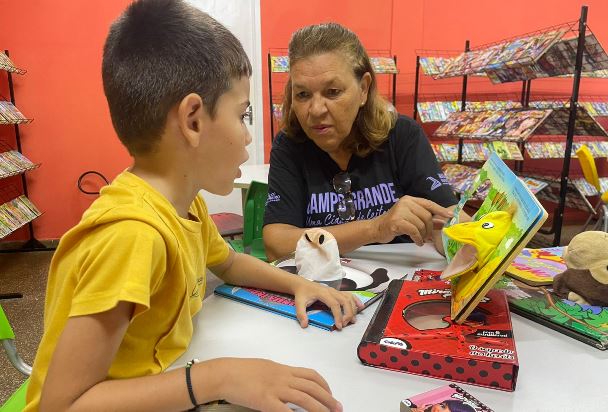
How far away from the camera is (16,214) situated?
3.18m

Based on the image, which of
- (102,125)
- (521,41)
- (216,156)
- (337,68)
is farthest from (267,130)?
(216,156)

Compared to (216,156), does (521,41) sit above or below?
above

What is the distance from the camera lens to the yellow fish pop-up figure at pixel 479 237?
67 centimetres

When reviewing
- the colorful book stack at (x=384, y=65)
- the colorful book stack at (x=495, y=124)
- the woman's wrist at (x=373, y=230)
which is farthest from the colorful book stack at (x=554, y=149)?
the woman's wrist at (x=373, y=230)

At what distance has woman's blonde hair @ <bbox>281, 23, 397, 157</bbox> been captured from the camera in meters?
1.30

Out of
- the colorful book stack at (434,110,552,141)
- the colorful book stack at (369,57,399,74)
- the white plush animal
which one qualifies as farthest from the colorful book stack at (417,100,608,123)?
the white plush animal

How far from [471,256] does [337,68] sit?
0.77 meters

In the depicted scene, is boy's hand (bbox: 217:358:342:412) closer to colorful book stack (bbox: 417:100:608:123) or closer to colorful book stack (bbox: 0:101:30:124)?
colorful book stack (bbox: 0:101:30:124)

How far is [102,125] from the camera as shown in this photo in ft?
11.7

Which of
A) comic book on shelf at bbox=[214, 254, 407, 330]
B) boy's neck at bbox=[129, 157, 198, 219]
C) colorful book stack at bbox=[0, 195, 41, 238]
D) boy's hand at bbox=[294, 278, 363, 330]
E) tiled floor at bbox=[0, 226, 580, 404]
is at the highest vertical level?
boy's neck at bbox=[129, 157, 198, 219]

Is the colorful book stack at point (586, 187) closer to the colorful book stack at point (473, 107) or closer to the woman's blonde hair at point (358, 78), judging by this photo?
the colorful book stack at point (473, 107)

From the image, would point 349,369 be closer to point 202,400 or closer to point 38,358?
point 202,400

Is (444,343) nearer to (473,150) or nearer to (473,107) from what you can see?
(473,150)

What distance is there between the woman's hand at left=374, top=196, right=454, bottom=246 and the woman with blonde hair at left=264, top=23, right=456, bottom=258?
0.61 feet
